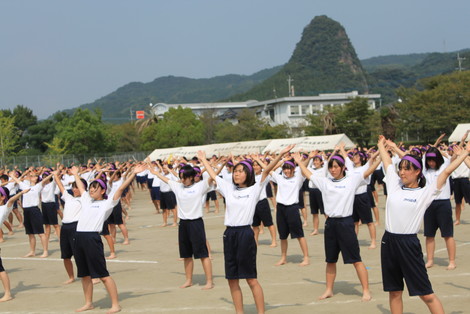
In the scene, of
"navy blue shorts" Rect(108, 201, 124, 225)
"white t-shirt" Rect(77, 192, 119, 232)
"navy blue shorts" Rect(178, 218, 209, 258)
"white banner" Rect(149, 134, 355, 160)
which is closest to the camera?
"white t-shirt" Rect(77, 192, 119, 232)

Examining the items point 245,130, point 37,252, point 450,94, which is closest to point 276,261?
point 37,252

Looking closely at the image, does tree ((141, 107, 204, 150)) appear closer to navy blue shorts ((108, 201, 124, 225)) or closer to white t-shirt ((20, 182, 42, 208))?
navy blue shorts ((108, 201, 124, 225))

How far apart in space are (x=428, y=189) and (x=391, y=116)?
51157mm

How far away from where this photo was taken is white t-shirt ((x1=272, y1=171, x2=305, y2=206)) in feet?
34.0

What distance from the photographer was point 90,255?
768 cm

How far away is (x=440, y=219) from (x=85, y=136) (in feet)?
157

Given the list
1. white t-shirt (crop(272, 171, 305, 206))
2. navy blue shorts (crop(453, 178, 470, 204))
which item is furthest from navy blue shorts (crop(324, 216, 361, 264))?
navy blue shorts (crop(453, 178, 470, 204))

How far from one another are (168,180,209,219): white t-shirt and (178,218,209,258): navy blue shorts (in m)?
0.10

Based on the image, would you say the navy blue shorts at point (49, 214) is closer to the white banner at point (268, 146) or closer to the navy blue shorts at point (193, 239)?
the navy blue shorts at point (193, 239)

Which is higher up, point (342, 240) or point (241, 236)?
point (241, 236)

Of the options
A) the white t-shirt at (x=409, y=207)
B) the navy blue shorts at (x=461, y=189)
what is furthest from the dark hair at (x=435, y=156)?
the navy blue shorts at (x=461, y=189)

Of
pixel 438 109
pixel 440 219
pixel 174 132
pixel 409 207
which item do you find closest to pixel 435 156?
pixel 440 219

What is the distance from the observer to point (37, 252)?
1378cm

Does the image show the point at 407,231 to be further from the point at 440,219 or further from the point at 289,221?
the point at 289,221
